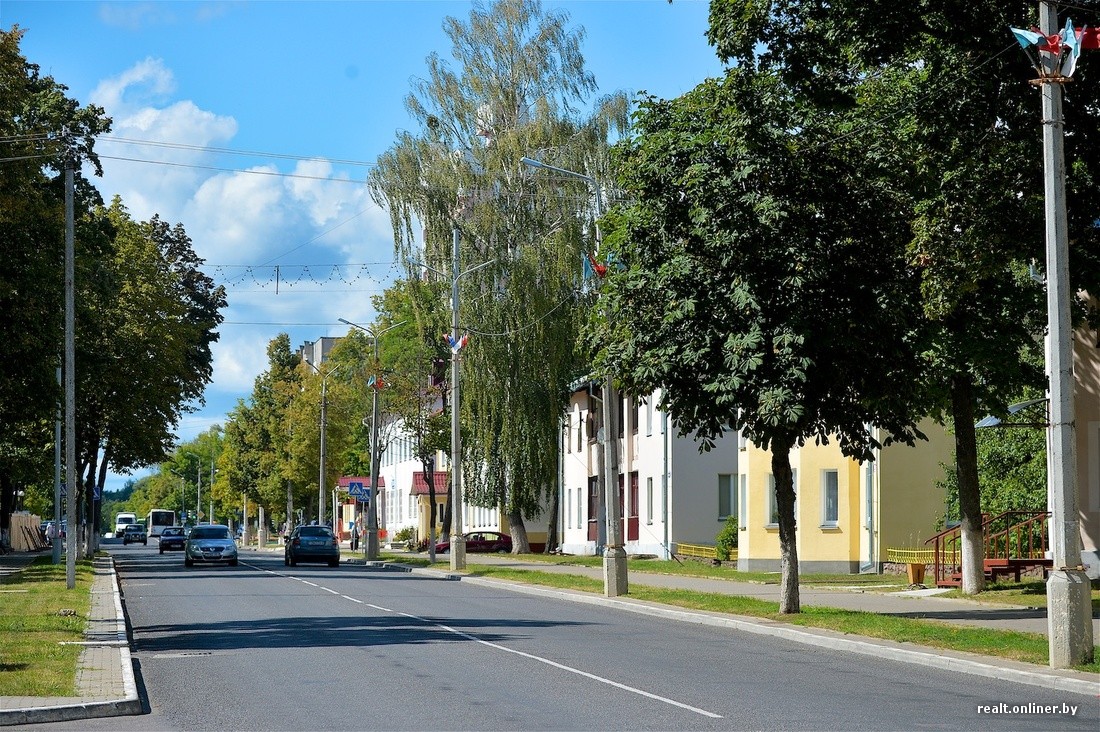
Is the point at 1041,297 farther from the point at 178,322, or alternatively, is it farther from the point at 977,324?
the point at 178,322

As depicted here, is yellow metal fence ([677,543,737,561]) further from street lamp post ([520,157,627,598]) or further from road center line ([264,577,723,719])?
road center line ([264,577,723,719])

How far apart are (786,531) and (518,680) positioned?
34.5 ft

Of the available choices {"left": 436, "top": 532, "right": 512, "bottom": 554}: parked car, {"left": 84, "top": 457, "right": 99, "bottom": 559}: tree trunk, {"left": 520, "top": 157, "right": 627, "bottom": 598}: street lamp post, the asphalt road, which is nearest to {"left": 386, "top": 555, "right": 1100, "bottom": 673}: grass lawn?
{"left": 520, "top": 157, "right": 627, "bottom": 598}: street lamp post

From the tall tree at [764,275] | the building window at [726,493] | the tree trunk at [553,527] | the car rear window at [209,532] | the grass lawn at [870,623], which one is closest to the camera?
the grass lawn at [870,623]

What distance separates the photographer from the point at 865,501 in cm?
3978

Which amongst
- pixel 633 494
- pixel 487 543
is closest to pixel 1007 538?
pixel 633 494

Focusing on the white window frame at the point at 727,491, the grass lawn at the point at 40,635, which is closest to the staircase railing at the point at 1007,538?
the grass lawn at the point at 40,635

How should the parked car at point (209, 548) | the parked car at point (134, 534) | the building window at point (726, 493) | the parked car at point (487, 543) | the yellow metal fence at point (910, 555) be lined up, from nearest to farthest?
1. the yellow metal fence at point (910, 555)
2. the parked car at point (209, 548)
3. the building window at point (726, 493)
4. the parked car at point (487, 543)
5. the parked car at point (134, 534)

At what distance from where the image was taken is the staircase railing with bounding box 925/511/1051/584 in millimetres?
31578

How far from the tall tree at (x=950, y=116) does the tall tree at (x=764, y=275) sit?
658 mm

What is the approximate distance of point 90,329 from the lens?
42812 mm

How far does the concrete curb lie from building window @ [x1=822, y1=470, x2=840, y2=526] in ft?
41.9

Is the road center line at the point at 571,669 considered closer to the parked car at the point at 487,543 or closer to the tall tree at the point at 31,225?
the tall tree at the point at 31,225

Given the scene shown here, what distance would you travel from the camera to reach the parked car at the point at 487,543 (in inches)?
2778
